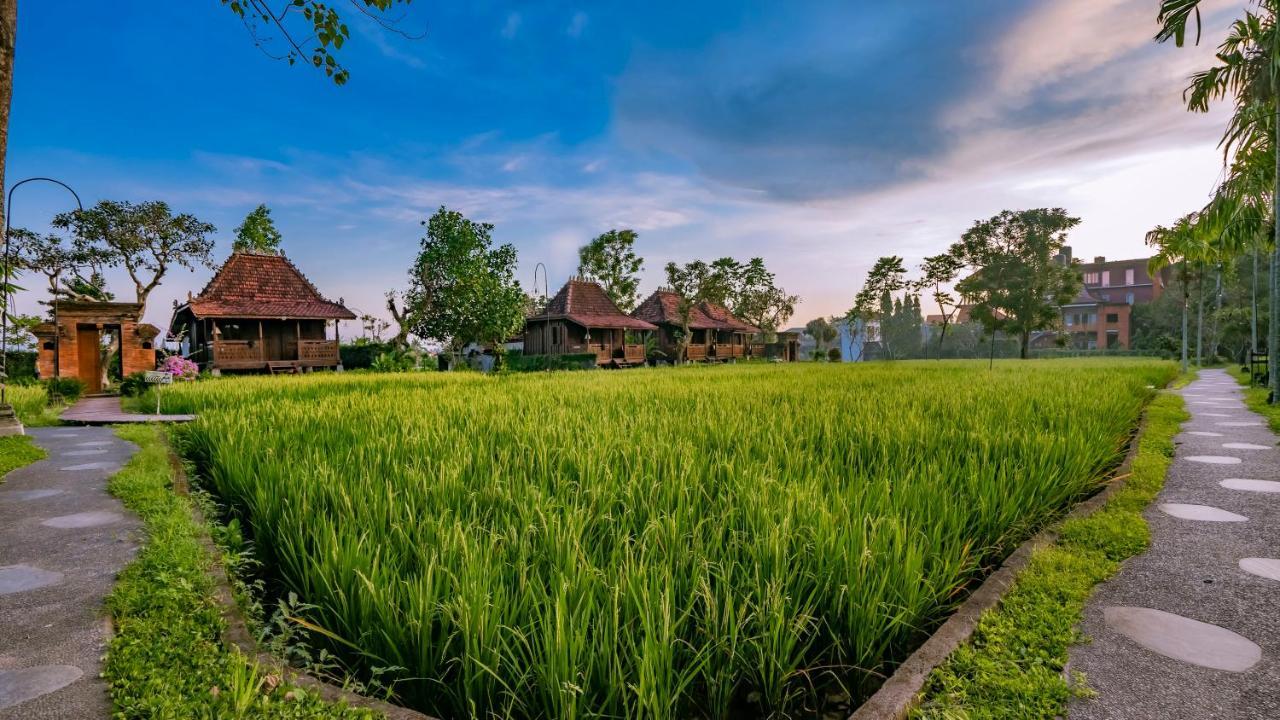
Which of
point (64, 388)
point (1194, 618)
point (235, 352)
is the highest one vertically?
point (235, 352)

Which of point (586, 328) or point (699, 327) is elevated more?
point (699, 327)

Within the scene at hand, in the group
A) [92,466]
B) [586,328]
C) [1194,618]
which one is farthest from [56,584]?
[586,328]

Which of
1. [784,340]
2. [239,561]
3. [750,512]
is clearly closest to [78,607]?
[239,561]

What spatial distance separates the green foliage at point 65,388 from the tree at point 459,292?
45.3ft

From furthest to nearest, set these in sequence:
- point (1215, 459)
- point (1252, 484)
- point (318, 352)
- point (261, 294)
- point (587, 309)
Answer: point (587, 309) < point (318, 352) < point (261, 294) < point (1215, 459) < point (1252, 484)

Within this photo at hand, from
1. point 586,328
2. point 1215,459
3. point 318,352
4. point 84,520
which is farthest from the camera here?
point 586,328

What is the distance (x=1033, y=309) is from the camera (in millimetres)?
35812

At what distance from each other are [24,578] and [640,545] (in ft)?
8.80

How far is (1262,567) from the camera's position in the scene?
8.46ft

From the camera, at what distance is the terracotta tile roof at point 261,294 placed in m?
19.7

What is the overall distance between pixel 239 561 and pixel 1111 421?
756 centimetres

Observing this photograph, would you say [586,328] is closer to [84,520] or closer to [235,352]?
[235,352]

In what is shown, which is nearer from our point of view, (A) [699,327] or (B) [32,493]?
(B) [32,493]

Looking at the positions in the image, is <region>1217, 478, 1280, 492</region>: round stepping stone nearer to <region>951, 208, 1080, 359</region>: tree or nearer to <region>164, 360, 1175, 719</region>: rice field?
<region>164, 360, 1175, 719</region>: rice field
